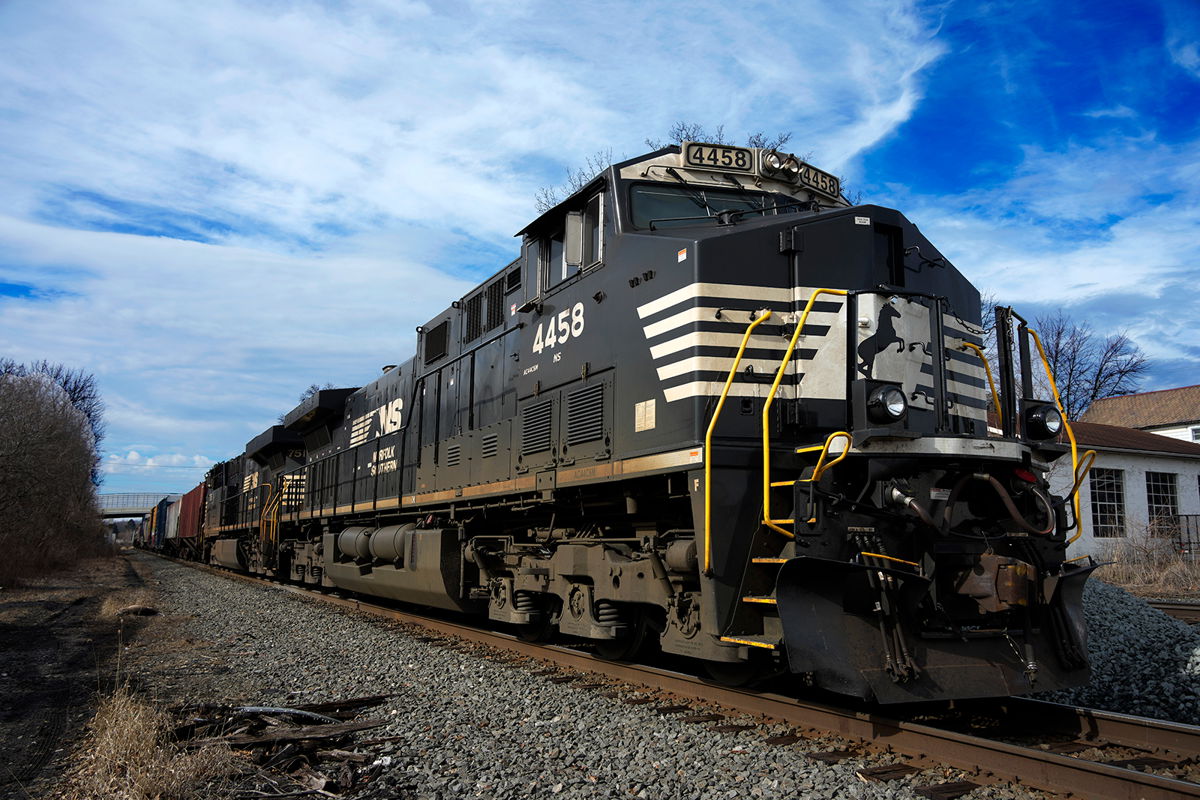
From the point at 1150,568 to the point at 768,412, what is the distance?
1748cm

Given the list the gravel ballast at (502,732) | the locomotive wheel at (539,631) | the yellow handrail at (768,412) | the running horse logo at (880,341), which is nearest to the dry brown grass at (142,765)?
the gravel ballast at (502,732)

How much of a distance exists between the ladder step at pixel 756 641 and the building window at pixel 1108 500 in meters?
21.0

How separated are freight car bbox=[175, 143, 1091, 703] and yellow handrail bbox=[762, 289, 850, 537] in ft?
0.10

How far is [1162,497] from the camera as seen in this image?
2345 centimetres

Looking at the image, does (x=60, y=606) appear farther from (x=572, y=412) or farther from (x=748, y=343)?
(x=748, y=343)

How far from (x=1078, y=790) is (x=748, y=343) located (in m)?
2.94

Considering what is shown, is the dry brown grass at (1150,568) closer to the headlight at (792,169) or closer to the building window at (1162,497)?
the building window at (1162,497)

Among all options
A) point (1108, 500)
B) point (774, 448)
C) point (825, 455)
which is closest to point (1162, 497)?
point (1108, 500)

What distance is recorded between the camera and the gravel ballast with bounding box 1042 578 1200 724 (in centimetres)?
580

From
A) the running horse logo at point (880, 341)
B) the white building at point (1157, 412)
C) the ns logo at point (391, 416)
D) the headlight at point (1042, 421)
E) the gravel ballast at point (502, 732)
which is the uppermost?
the white building at point (1157, 412)

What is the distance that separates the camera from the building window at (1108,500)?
22.0m

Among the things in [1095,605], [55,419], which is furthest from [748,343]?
[55,419]

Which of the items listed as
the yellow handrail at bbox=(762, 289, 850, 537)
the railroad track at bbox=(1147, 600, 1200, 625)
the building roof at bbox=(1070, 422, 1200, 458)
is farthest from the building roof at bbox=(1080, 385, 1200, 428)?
the yellow handrail at bbox=(762, 289, 850, 537)

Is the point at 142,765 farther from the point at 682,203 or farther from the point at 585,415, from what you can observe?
the point at 682,203
